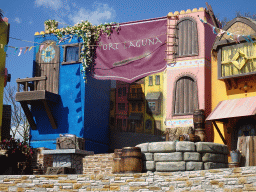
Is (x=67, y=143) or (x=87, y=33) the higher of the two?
(x=87, y=33)

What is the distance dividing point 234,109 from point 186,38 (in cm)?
446

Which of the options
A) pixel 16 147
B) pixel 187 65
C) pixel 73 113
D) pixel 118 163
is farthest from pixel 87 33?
pixel 118 163

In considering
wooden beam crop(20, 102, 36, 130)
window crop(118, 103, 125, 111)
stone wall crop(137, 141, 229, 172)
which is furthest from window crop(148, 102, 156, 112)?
stone wall crop(137, 141, 229, 172)

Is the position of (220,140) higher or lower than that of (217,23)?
lower

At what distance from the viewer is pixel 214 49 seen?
1825 cm

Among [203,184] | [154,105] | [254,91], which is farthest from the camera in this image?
[154,105]

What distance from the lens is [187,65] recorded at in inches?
742

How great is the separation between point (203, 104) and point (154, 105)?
33.1 feet

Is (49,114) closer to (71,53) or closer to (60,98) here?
(60,98)

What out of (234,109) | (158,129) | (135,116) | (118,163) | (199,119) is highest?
(135,116)

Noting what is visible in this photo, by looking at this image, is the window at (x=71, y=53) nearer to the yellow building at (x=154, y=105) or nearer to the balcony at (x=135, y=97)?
the balcony at (x=135, y=97)

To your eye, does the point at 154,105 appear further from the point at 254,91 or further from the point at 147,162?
the point at 147,162

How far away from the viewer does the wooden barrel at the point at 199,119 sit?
1738 centimetres

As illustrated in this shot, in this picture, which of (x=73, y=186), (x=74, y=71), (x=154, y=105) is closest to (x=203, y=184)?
(x=73, y=186)
